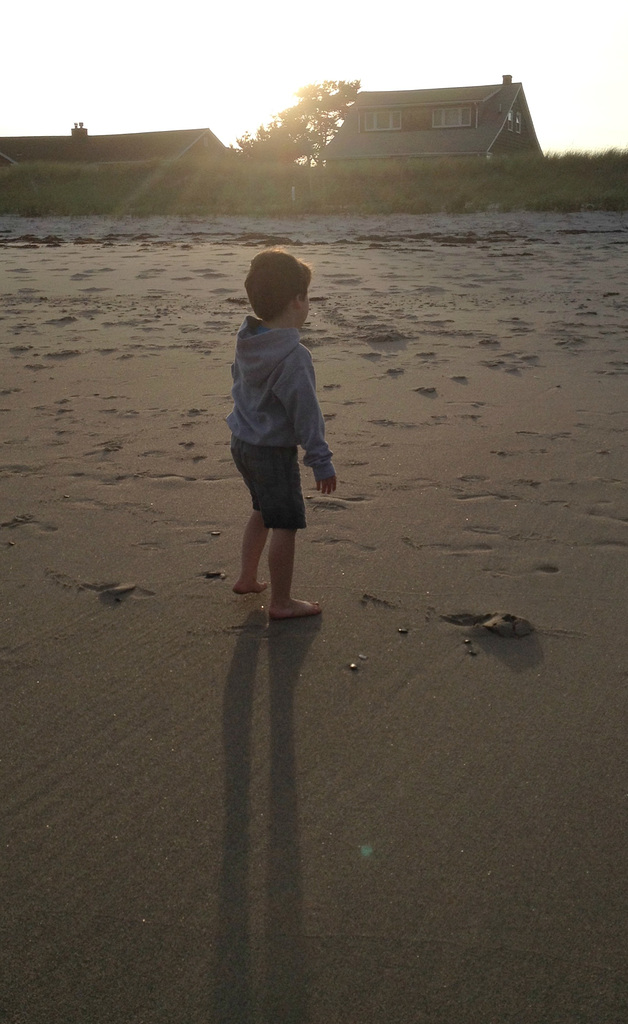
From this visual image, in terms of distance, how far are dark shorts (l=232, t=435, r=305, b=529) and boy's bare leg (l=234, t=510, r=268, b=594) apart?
17 cm

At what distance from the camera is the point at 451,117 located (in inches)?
1318

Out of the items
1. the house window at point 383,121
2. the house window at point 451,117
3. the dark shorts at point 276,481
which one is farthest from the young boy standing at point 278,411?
the house window at point 383,121

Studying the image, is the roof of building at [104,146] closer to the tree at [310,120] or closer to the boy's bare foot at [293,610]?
the tree at [310,120]

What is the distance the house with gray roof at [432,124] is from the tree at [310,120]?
8003 millimetres

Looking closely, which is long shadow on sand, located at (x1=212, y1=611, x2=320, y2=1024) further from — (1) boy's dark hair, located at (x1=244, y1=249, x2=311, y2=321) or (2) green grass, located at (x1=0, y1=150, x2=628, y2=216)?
(2) green grass, located at (x1=0, y1=150, x2=628, y2=216)

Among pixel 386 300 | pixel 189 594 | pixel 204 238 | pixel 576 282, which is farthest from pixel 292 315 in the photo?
pixel 204 238

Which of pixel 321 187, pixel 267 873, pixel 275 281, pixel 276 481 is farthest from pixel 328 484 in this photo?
pixel 321 187

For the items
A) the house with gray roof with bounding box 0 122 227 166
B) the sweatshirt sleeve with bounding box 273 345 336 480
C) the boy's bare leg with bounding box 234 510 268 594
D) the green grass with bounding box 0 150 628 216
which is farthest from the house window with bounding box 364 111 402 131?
the sweatshirt sleeve with bounding box 273 345 336 480

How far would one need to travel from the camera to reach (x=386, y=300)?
25.3 ft

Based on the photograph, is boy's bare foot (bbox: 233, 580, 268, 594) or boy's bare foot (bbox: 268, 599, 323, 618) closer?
boy's bare foot (bbox: 268, 599, 323, 618)

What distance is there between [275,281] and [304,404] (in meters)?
0.36

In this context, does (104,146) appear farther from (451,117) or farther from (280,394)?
(280,394)

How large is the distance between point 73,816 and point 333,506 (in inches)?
74.5

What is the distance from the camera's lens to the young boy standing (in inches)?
101
